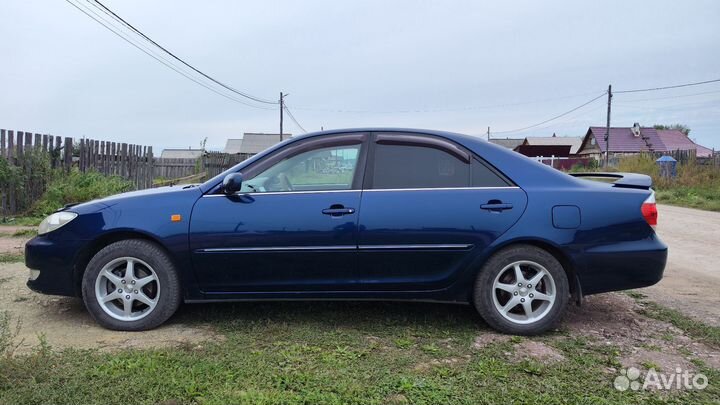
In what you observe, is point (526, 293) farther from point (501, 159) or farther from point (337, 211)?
point (337, 211)

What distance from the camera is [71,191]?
9625 mm

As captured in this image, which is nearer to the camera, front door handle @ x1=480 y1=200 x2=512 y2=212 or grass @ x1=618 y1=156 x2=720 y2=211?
front door handle @ x1=480 y1=200 x2=512 y2=212

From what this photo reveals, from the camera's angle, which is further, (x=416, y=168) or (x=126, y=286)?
(x=416, y=168)

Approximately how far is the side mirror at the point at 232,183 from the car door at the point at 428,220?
0.91 meters

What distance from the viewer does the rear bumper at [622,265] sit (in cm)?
346

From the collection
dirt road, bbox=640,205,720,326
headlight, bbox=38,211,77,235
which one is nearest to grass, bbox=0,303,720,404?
headlight, bbox=38,211,77,235

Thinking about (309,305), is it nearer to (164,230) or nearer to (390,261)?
(390,261)

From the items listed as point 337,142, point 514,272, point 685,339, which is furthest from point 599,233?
point 337,142

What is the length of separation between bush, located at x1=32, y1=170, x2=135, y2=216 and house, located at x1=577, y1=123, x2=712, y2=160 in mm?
40706

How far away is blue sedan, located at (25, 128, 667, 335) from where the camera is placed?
136 inches

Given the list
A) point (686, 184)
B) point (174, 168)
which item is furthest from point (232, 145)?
point (686, 184)

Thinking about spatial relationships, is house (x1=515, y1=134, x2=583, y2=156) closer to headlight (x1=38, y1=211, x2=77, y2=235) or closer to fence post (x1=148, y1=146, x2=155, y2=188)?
fence post (x1=148, y1=146, x2=155, y2=188)

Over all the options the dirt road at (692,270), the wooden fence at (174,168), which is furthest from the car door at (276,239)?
the wooden fence at (174,168)

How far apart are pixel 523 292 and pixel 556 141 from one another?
66076mm
